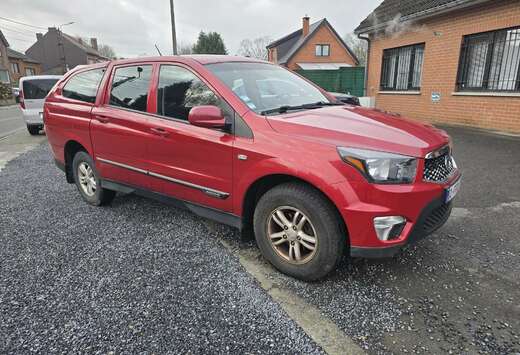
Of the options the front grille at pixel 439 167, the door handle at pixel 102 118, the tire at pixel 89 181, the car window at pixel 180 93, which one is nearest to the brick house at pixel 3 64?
the tire at pixel 89 181

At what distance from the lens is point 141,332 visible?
90.2 inches

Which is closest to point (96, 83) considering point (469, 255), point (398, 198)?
point (398, 198)

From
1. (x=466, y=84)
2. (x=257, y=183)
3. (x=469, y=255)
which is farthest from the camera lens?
(x=466, y=84)

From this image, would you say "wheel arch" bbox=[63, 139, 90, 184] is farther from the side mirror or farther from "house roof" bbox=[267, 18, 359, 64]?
"house roof" bbox=[267, 18, 359, 64]

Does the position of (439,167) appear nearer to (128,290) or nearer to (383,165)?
(383,165)

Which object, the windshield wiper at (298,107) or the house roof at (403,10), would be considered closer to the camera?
the windshield wiper at (298,107)

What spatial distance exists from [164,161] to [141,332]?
5.39 feet

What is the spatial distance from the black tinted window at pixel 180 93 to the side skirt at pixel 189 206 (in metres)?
0.82

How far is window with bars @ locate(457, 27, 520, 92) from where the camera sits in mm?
8359

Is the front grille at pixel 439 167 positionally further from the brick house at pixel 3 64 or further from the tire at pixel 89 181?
the brick house at pixel 3 64

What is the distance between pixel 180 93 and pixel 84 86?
69.8 inches

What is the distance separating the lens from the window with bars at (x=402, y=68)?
11133 millimetres

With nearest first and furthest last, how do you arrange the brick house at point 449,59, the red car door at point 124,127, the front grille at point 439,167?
the front grille at point 439,167, the red car door at point 124,127, the brick house at point 449,59

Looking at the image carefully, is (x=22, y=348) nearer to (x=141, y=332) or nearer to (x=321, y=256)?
(x=141, y=332)
